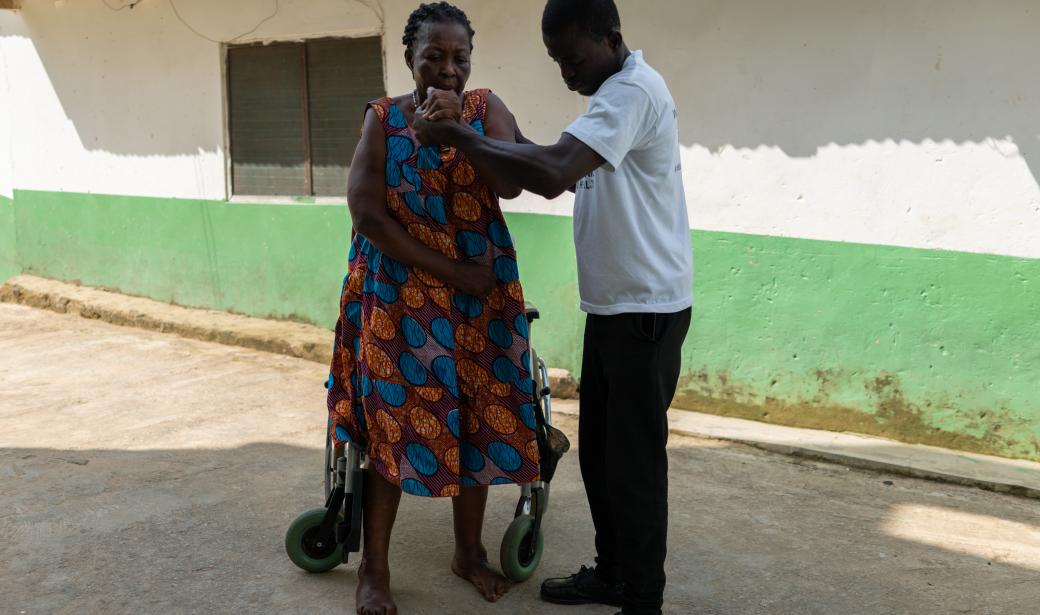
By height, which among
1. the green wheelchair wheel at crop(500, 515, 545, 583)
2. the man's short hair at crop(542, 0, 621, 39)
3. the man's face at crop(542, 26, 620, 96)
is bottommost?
the green wheelchair wheel at crop(500, 515, 545, 583)

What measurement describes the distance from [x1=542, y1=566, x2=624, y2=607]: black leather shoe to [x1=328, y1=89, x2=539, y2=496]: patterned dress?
395mm

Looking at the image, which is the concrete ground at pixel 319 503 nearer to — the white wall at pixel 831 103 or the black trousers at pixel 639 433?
the black trousers at pixel 639 433

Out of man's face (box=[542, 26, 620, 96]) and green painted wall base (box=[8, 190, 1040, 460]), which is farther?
green painted wall base (box=[8, 190, 1040, 460])

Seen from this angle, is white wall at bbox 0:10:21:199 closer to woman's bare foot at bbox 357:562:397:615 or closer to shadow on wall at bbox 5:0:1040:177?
shadow on wall at bbox 5:0:1040:177

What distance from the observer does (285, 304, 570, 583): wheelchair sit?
304 centimetres

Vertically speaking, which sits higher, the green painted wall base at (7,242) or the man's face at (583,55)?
the man's face at (583,55)

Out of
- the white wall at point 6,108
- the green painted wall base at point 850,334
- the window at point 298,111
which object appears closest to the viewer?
the green painted wall base at point 850,334

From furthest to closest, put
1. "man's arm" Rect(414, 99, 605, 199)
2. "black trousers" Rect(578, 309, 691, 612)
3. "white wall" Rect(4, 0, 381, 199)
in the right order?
"white wall" Rect(4, 0, 381, 199), "black trousers" Rect(578, 309, 691, 612), "man's arm" Rect(414, 99, 605, 199)

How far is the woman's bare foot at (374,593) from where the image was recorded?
3035 millimetres

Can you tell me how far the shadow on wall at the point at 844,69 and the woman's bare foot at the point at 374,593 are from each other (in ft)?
10.1

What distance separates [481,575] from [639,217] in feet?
4.26

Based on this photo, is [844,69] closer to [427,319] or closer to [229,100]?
[427,319]

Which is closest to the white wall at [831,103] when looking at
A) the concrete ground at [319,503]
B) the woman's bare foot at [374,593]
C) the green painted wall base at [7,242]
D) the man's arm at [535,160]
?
the concrete ground at [319,503]

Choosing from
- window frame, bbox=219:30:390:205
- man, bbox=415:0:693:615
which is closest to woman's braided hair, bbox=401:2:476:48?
man, bbox=415:0:693:615
